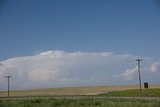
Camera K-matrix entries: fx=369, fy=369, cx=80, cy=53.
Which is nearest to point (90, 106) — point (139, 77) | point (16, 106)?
point (16, 106)

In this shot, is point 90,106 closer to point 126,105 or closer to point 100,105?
point 100,105

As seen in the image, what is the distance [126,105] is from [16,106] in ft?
47.2

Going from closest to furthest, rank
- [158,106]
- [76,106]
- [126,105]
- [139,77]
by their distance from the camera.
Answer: [158,106] → [126,105] → [76,106] → [139,77]

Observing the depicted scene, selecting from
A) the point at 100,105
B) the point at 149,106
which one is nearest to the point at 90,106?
the point at 100,105

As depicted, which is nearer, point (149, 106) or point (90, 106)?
point (149, 106)

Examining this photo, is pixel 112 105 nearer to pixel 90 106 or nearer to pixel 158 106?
pixel 90 106

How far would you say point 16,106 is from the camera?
45125 mm

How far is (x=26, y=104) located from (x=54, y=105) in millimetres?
4332

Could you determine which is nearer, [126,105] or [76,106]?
[126,105]

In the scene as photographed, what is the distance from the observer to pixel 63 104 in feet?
146

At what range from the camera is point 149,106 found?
3594cm

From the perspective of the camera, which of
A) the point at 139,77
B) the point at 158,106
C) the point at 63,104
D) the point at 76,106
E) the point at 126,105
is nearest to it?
the point at 158,106

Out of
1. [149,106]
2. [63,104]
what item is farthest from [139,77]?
[149,106]

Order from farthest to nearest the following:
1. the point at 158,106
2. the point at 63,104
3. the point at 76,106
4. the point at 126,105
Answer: the point at 63,104
the point at 76,106
the point at 126,105
the point at 158,106
